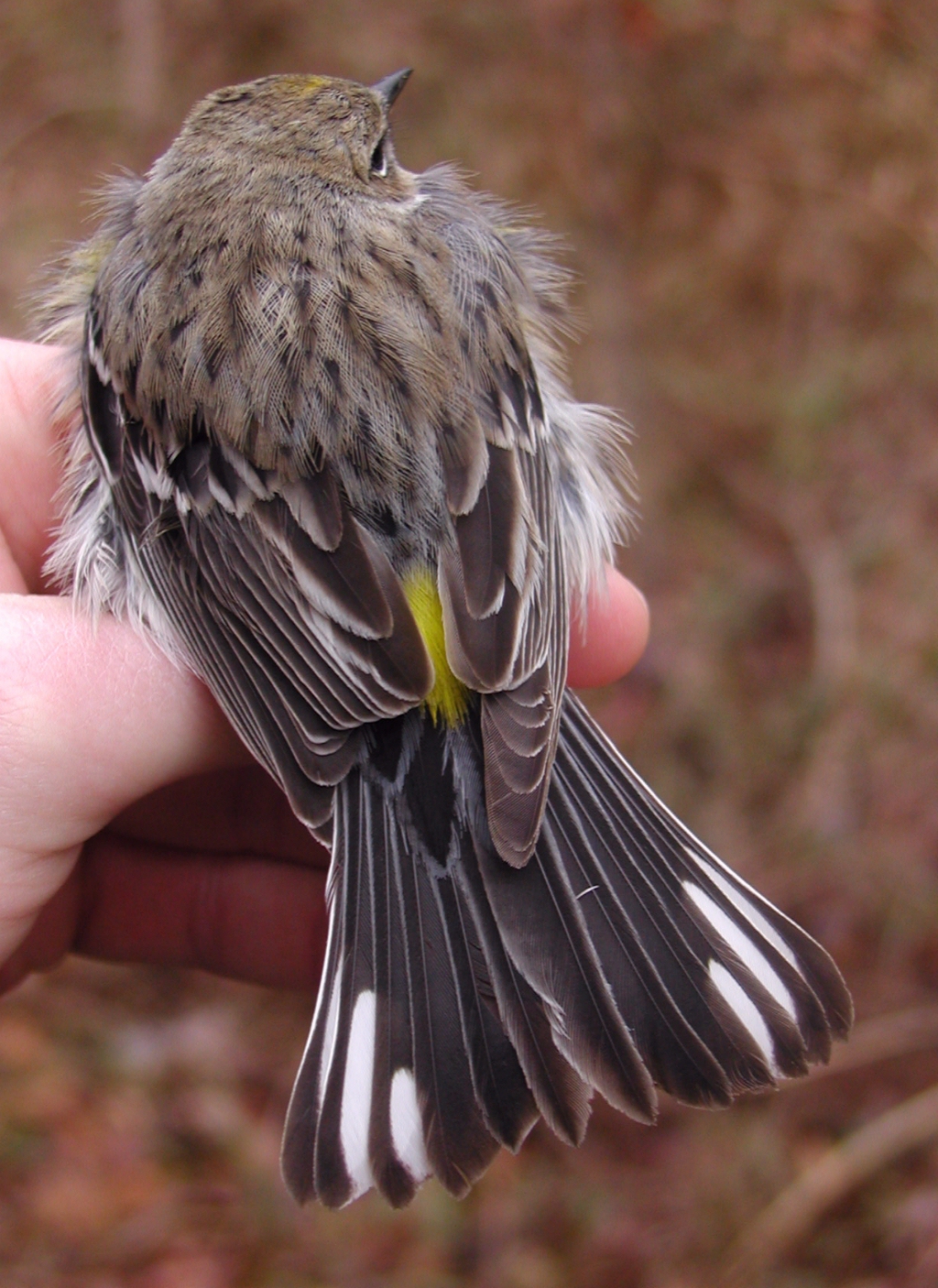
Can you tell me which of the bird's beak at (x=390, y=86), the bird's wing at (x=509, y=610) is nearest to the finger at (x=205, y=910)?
the bird's wing at (x=509, y=610)

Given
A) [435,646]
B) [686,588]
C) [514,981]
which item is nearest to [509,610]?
[435,646]

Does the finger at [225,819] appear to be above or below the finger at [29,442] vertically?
below

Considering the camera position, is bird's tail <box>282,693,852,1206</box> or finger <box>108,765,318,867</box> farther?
finger <box>108,765,318,867</box>

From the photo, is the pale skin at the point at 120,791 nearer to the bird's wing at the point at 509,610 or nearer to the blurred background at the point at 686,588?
the bird's wing at the point at 509,610

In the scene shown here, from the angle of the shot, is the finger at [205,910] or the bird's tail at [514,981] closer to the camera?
the bird's tail at [514,981]

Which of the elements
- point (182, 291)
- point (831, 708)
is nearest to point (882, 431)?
point (831, 708)

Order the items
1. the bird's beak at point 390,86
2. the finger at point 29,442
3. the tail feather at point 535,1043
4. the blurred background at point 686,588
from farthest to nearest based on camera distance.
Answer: the blurred background at point 686,588
the bird's beak at point 390,86
the finger at point 29,442
the tail feather at point 535,1043

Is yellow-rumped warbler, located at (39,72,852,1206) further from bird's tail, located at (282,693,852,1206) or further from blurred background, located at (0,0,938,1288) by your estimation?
blurred background, located at (0,0,938,1288)

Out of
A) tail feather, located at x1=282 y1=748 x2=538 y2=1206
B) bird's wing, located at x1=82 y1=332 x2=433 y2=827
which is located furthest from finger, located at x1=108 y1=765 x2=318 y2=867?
tail feather, located at x1=282 y1=748 x2=538 y2=1206
